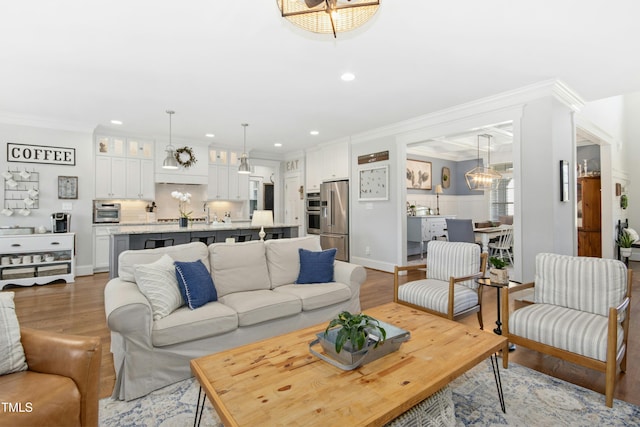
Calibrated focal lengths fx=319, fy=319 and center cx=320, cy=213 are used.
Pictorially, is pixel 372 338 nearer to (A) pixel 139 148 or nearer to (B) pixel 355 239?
(B) pixel 355 239

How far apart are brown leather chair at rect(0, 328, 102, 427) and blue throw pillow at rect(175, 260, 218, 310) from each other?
0.92 metres

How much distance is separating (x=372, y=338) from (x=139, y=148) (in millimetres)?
6525

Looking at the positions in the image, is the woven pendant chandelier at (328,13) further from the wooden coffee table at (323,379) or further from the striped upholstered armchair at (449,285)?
the striped upholstered armchair at (449,285)

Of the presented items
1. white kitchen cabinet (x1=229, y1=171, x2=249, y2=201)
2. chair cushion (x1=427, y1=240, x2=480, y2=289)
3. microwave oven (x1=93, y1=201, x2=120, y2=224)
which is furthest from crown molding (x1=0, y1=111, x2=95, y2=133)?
chair cushion (x1=427, y1=240, x2=480, y2=289)

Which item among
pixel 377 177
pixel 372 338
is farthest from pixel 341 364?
pixel 377 177

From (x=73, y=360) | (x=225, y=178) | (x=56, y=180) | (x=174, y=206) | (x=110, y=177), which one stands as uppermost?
(x=225, y=178)

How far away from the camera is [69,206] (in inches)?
224

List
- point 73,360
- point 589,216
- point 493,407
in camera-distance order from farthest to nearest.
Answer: point 589,216, point 493,407, point 73,360

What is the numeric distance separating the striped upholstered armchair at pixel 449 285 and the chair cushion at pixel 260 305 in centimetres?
110

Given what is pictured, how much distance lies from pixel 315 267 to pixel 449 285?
1.28 m

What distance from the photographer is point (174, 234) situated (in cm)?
499

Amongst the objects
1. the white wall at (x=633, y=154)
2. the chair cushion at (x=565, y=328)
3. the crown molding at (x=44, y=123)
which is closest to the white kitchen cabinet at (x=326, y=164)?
the crown molding at (x=44, y=123)

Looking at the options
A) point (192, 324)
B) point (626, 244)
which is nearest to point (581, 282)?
point (192, 324)

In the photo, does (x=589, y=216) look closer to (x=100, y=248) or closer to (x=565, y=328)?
(x=565, y=328)
